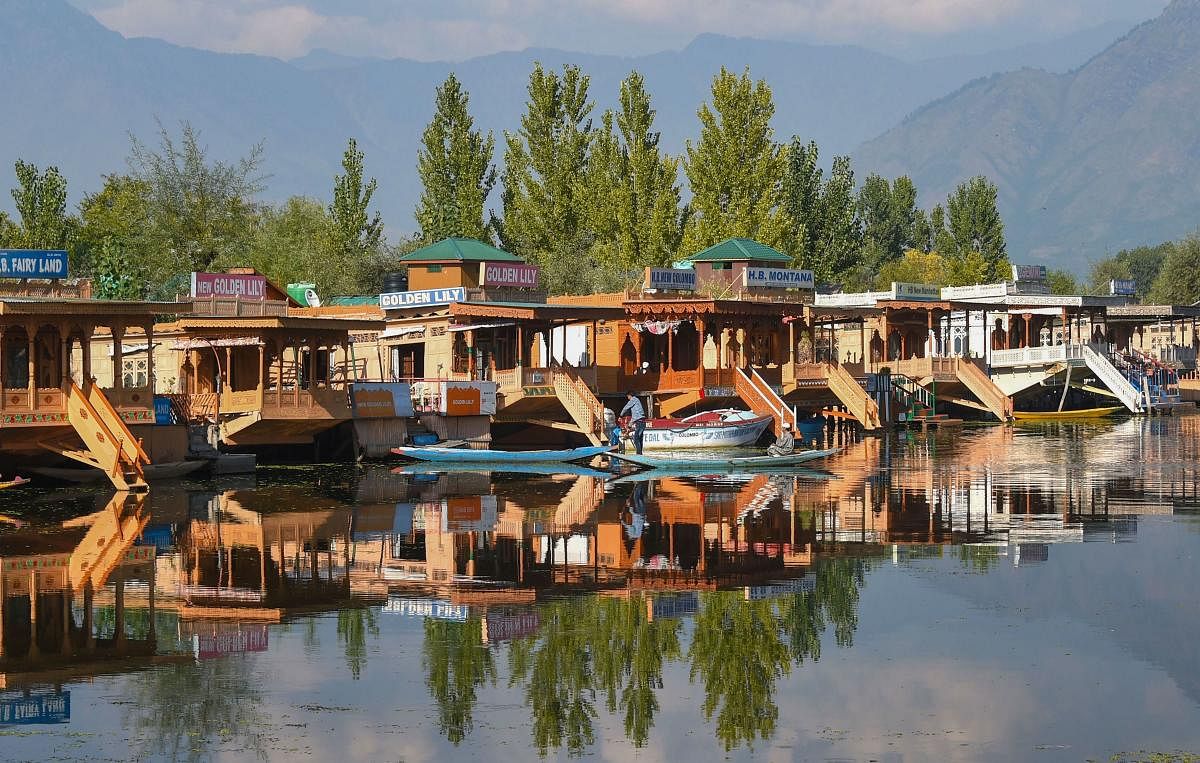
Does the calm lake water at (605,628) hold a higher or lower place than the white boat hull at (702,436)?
lower

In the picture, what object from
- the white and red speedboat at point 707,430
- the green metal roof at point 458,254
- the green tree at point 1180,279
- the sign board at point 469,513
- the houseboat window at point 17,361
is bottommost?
the sign board at point 469,513

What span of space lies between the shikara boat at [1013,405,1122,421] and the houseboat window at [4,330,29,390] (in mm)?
48127

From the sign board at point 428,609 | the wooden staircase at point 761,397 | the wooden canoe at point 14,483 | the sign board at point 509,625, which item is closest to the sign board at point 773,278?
the wooden staircase at point 761,397

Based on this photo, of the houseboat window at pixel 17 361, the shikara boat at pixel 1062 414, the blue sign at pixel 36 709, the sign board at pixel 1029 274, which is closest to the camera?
the blue sign at pixel 36 709

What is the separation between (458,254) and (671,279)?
9923mm

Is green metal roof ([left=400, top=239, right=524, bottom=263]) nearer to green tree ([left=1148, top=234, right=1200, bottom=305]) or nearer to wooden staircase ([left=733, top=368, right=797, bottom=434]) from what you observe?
wooden staircase ([left=733, top=368, right=797, bottom=434])

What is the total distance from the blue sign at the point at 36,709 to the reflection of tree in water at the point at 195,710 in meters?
0.78

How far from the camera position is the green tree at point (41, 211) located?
106m

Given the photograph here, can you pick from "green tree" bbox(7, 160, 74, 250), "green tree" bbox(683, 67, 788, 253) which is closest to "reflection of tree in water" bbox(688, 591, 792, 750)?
"green tree" bbox(683, 67, 788, 253)

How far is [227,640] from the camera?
73.3 feet

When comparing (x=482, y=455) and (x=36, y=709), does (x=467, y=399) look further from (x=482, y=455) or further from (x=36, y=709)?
(x=36, y=709)

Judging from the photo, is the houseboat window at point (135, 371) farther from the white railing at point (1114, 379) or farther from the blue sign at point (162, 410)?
the white railing at point (1114, 379)

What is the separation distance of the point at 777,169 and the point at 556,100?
603 inches

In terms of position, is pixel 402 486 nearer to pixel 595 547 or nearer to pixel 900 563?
pixel 595 547
